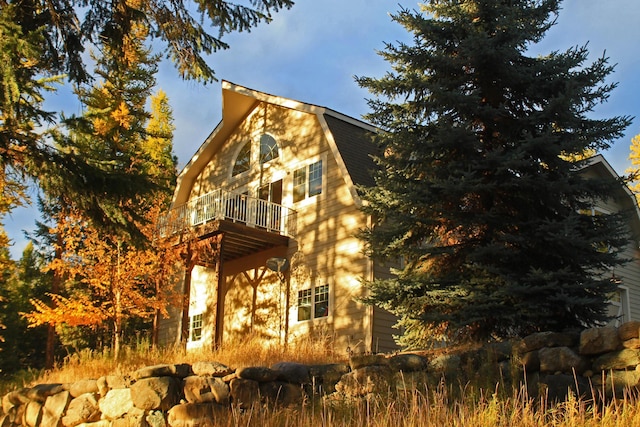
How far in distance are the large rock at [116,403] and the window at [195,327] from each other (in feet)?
32.4

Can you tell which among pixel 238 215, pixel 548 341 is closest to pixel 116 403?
pixel 548 341

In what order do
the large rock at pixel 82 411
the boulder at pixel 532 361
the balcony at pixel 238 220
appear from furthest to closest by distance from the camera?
the balcony at pixel 238 220 → the large rock at pixel 82 411 → the boulder at pixel 532 361

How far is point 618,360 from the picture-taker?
23.0 feet

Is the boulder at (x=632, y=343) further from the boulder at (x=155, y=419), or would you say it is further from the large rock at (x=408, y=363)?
the boulder at (x=155, y=419)

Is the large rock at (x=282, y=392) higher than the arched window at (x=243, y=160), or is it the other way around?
the arched window at (x=243, y=160)

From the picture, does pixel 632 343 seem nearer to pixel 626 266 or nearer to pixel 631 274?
pixel 626 266

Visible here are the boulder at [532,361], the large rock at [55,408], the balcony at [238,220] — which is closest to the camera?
the boulder at [532,361]

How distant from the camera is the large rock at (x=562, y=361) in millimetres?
7320

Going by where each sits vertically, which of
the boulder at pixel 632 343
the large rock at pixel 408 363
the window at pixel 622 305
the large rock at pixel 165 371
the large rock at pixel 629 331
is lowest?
the large rock at pixel 165 371

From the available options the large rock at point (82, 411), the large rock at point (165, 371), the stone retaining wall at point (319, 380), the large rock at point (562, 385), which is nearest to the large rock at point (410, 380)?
the stone retaining wall at point (319, 380)

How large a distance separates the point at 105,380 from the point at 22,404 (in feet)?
8.12

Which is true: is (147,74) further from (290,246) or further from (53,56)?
(53,56)

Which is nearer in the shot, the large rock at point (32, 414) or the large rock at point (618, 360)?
the large rock at point (618, 360)

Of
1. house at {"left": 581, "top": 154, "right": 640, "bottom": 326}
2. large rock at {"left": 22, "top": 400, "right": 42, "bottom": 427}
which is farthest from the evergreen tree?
house at {"left": 581, "top": 154, "right": 640, "bottom": 326}
